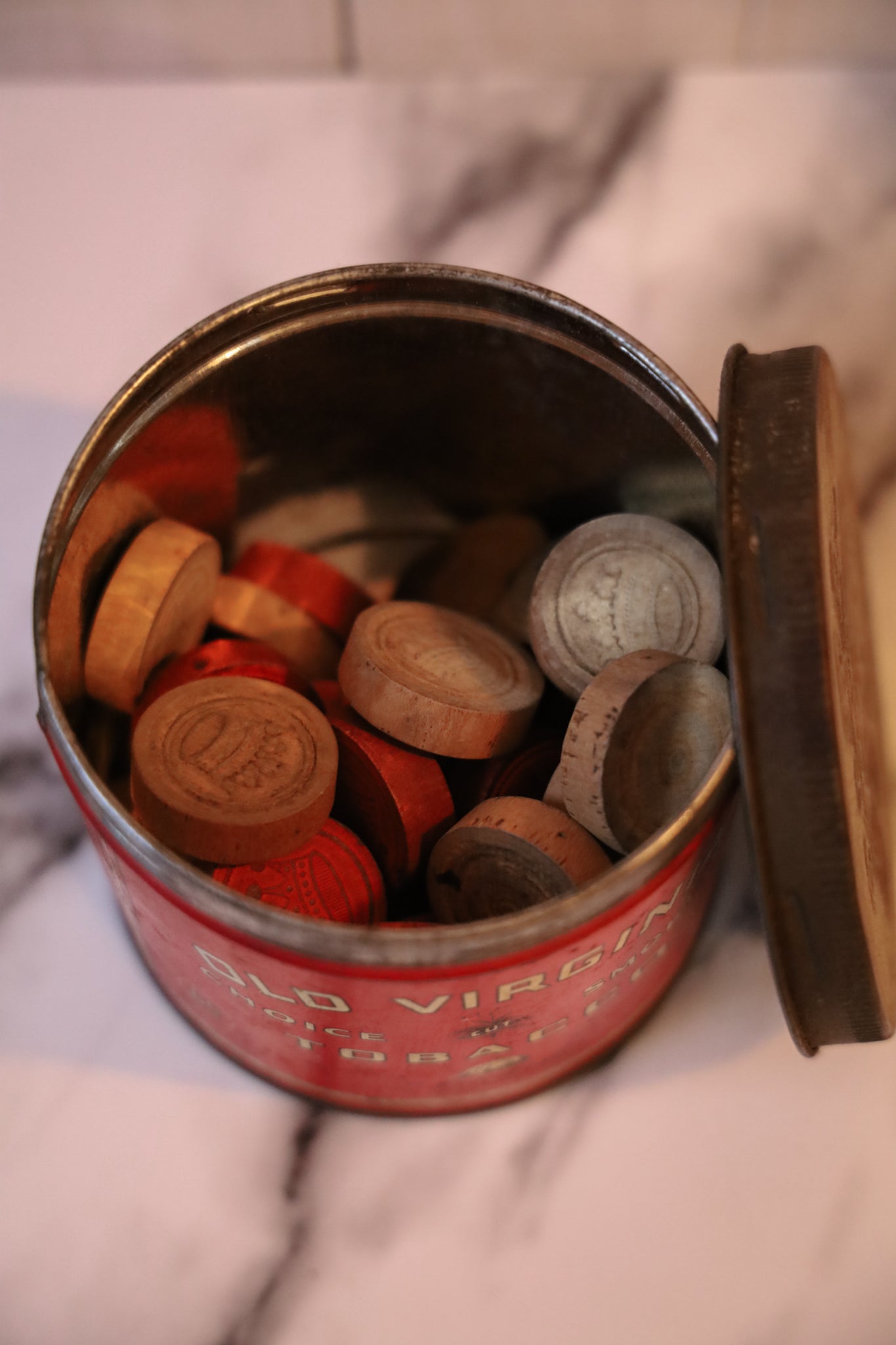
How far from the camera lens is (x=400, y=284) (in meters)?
1.01

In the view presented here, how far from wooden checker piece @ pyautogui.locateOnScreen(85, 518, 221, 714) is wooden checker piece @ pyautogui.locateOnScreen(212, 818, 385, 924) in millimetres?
192

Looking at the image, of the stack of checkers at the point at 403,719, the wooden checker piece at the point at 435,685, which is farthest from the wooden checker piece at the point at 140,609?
the wooden checker piece at the point at 435,685

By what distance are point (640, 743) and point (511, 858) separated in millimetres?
124

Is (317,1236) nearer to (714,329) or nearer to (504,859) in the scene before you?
(504,859)

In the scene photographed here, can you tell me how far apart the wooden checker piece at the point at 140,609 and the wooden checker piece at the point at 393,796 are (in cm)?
A: 17

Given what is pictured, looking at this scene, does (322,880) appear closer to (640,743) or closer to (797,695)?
(640,743)

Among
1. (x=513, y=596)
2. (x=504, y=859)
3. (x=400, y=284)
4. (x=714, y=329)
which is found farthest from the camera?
(x=714, y=329)

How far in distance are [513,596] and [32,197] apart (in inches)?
27.3

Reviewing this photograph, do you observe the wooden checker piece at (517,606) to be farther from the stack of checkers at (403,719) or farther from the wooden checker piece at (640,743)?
the wooden checker piece at (640,743)

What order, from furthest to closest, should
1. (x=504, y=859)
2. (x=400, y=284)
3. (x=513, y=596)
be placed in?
(x=513, y=596)
(x=400, y=284)
(x=504, y=859)

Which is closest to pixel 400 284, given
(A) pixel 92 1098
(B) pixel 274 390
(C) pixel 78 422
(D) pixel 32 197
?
(B) pixel 274 390

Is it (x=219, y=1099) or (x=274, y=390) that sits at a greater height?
(x=274, y=390)

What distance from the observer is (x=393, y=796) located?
96 cm

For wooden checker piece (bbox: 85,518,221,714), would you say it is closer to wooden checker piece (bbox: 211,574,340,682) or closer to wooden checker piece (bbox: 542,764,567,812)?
wooden checker piece (bbox: 211,574,340,682)
